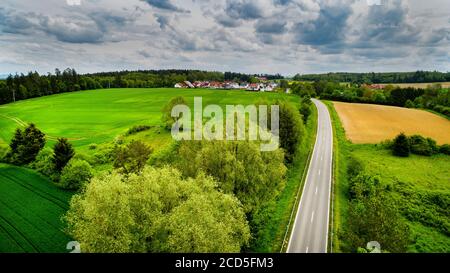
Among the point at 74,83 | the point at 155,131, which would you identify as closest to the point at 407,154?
the point at 155,131

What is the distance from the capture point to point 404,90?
79750 mm

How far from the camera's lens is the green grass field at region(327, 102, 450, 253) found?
22969mm

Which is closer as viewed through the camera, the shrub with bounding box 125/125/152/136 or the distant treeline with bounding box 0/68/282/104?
the distant treeline with bounding box 0/68/282/104

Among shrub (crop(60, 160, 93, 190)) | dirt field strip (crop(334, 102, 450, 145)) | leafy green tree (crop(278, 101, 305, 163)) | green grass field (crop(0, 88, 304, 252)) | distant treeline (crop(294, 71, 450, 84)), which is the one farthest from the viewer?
distant treeline (crop(294, 71, 450, 84))

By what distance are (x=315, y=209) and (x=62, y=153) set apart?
2093cm

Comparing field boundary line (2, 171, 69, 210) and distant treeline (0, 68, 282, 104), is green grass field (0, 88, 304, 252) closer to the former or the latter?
field boundary line (2, 171, 69, 210)

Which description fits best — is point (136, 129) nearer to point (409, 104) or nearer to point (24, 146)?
point (24, 146)

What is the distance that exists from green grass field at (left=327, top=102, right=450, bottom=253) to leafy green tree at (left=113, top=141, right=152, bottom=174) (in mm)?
16348

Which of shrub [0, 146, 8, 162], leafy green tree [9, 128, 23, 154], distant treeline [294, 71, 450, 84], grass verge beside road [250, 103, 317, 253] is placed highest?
distant treeline [294, 71, 450, 84]

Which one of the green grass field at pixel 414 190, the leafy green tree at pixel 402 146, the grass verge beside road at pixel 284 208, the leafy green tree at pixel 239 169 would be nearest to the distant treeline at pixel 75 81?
the leafy green tree at pixel 239 169

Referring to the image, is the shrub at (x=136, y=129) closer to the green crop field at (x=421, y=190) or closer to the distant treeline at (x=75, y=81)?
the distant treeline at (x=75, y=81)

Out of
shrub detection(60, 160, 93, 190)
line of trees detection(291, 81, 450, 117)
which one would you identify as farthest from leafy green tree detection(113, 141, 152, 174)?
line of trees detection(291, 81, 450, 117)

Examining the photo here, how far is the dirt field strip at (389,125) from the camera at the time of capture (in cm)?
4602
